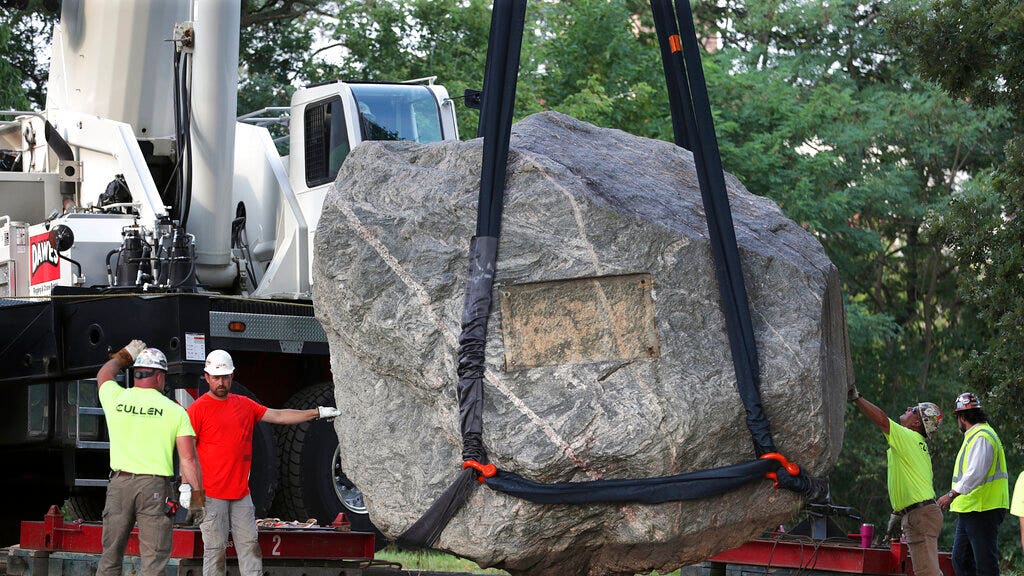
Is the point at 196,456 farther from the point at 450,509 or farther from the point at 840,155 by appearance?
the point at 840,155

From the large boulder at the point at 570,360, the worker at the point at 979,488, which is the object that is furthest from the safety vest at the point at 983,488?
the large boulder at the point at 570,360

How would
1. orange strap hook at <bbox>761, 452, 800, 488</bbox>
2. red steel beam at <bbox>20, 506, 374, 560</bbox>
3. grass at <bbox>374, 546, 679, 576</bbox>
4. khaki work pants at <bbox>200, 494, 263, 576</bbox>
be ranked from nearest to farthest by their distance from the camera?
orange strap hook at <bbox>761, 452, 800, 488</bbox> → khaki work pants at <bbox>200, 494, 263, 576</bbox> → red steel beam at <bbox>20, 506, 374, 560</bbox> → grass at <bbox>374, 546, 679, 576</bbox>

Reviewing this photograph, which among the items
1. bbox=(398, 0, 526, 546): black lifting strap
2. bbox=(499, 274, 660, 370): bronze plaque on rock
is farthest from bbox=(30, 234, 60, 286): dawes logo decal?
bbox=(499, 274, 660, 370): bronze plaque on rock

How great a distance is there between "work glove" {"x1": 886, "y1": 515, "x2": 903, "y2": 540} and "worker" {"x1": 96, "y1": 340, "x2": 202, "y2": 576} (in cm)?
545

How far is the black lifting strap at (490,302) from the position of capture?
21.5 feet

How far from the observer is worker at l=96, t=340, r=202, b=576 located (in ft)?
28.1

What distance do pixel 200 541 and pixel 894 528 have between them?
216 inches

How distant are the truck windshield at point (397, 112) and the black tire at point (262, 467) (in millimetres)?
2751

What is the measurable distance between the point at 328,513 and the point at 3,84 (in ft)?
36.7

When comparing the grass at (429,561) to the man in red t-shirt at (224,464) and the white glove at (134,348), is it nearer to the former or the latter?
the white glove at (134,348)

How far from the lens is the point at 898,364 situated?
26.2m

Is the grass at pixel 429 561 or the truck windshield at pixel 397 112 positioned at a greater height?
the truck windshield at pixel 397 112

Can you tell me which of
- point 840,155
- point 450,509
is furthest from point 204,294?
point 840,155

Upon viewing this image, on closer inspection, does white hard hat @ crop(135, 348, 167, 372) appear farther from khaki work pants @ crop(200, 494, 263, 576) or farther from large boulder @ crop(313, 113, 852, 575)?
large boulder @ crop(313, 113, 852, 575)
